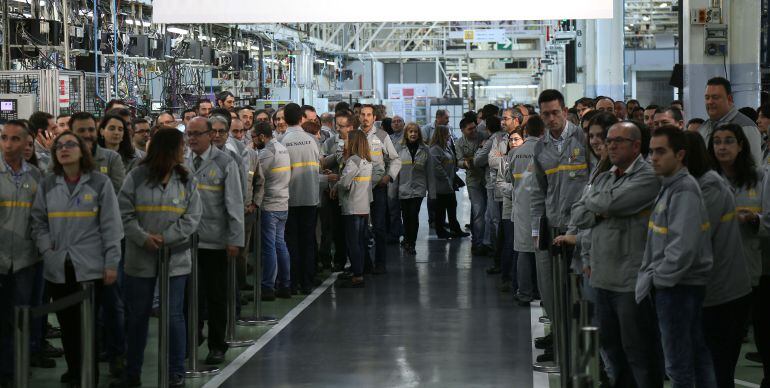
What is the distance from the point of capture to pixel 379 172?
41.2 ft

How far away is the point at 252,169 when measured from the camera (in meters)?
10.0

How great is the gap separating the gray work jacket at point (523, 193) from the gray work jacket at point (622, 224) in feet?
9.66

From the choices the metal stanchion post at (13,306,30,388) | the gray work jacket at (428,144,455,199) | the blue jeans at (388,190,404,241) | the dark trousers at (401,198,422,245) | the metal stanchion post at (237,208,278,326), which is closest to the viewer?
the metal stanchion post at (13,306,30,388)

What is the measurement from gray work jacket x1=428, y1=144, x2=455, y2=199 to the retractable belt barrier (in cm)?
915

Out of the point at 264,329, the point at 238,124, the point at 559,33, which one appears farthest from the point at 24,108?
the point at 559,33

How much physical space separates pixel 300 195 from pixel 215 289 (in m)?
3.09

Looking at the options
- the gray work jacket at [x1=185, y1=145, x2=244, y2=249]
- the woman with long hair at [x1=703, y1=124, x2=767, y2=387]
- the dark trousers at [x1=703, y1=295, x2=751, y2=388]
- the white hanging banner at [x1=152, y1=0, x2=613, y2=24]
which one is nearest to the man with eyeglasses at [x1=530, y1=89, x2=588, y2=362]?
the woman with long hair at [x1=703, y1=124, x2=767, y2=387]

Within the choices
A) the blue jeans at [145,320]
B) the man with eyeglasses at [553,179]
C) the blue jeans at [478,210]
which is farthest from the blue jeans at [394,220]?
the blue jeans at [145,320]

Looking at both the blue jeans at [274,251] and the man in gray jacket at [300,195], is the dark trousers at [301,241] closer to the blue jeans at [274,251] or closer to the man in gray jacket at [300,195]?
the man in gray jacket at [300,195]

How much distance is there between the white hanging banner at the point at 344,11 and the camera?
42.5 feet

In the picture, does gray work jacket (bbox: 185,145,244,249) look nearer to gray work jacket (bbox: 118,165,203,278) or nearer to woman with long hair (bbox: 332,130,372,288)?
gray work jacket (bbox: 118,165,203,278)

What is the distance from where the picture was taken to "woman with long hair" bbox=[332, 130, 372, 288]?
445 inches

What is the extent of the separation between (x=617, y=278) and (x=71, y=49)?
12059 millimetres

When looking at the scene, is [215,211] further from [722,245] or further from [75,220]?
[722,245]
